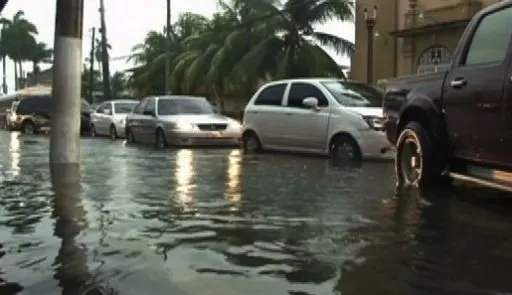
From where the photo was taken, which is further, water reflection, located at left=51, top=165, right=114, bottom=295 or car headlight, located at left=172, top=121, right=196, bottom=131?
car headlight, located at left=172, top=121, right=196, bottom=131

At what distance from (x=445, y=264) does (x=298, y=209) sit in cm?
268

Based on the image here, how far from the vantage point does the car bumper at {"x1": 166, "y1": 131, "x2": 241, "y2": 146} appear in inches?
796

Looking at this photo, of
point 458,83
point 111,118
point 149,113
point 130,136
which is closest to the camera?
point 458,83

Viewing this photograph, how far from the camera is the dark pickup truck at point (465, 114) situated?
7.52 metres

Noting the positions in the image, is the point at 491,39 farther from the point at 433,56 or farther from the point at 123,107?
the point at 123,107

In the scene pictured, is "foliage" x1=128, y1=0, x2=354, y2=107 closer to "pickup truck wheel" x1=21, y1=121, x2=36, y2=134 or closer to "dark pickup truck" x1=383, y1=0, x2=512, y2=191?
"pickup truck wheel" x1=21, y1=121, x2=36, y2=134

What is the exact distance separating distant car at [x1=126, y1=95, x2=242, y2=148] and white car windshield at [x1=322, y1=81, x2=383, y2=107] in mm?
5508

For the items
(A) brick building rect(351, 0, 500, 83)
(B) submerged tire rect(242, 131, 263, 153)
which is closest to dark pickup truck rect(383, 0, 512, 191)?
(B) submerged tire rect(242, 131, 263, 153)

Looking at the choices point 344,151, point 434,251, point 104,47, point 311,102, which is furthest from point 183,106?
point 104,47

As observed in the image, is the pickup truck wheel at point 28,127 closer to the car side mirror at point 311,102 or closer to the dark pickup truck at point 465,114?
the car side mirror at point 311,102

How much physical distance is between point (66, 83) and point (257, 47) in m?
25.2

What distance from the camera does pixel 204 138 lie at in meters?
20.3

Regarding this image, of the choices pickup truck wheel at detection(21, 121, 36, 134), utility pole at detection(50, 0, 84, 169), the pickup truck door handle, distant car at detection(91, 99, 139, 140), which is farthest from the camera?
pickup truck wheel at detection(21, 121, 36, 134)

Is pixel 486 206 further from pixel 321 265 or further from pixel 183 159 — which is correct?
pixel 183 159
